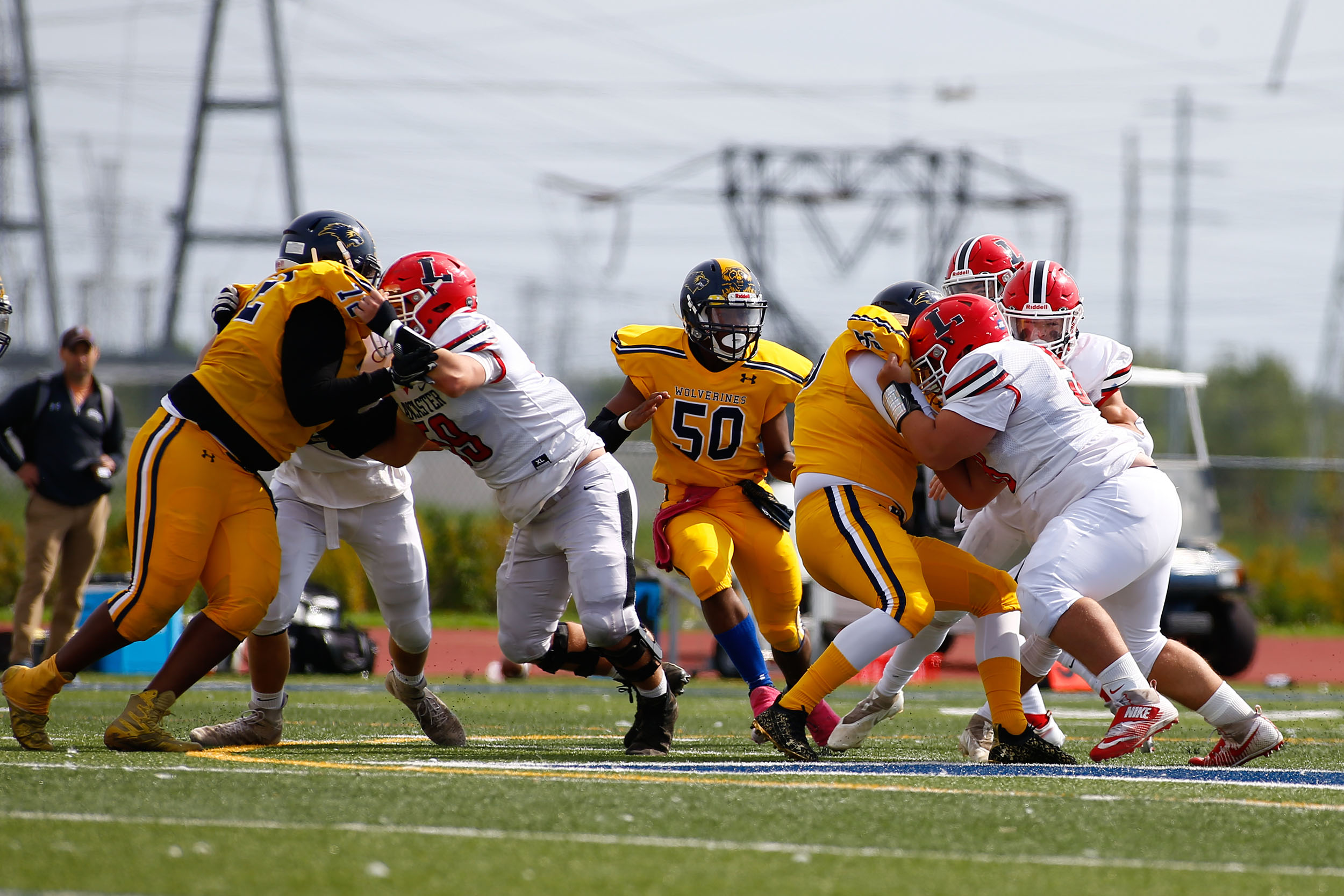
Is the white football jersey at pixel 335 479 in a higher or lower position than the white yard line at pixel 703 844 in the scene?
higher

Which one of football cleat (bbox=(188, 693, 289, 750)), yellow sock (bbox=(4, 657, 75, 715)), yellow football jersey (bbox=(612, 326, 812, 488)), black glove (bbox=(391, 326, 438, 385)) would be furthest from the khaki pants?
black glove (bbox=(391, 326, 438, 385))

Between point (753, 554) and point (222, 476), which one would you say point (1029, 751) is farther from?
point (222, 476)

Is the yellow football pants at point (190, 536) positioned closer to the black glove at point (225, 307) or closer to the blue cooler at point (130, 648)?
the black glove at point (225, 307)

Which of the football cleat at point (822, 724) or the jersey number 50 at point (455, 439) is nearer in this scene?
the jersey number 50 at point (455, 439)

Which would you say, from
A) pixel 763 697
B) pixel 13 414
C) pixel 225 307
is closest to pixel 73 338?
pixel 13 414

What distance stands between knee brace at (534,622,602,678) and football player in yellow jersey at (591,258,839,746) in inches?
20.3

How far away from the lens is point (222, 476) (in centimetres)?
514

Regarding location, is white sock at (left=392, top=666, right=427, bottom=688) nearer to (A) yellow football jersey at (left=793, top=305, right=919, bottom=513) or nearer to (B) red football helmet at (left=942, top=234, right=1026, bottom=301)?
(A) yellow football jersey at (left=793, top=305, right=919, bottom=513)

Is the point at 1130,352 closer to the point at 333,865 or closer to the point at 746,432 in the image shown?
the point at 746,432

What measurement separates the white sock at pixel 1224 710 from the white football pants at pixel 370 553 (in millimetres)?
2879

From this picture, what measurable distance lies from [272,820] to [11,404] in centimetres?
715

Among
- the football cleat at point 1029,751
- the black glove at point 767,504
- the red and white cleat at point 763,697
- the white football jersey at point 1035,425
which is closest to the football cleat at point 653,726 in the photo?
the red and white cleat at point 763,697

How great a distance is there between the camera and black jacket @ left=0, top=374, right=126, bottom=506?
9656 millimetres

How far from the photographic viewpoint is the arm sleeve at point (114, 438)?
392 inches
